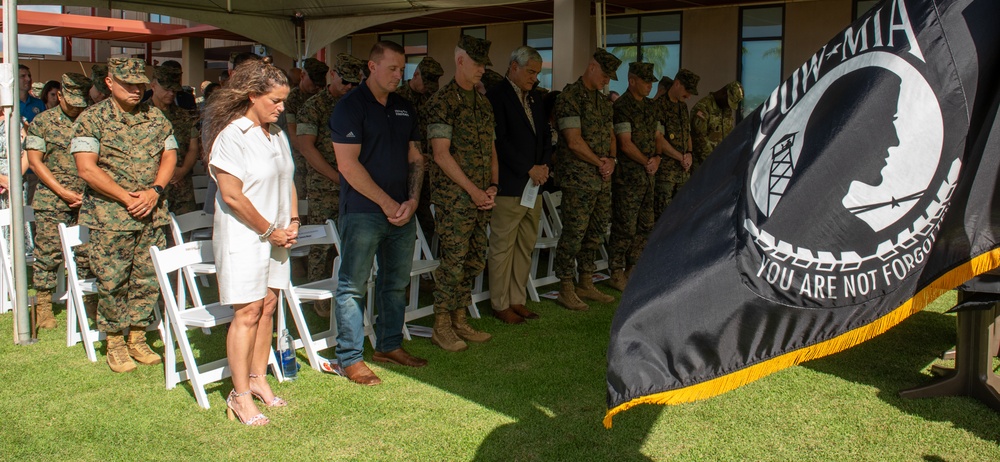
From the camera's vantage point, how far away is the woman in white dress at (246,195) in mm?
3740

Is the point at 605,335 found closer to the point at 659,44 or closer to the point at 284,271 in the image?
the point at 284,271

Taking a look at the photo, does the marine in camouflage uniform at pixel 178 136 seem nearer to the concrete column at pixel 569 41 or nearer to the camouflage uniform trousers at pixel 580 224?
the camouflage uniform trousers at pixel 580 224

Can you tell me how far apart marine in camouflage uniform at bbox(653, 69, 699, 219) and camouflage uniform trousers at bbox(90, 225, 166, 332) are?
15.1ft

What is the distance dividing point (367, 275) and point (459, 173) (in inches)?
38.2

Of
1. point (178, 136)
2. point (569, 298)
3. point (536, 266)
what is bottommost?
point (569, 298)

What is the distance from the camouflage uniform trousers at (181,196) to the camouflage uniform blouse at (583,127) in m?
3.12

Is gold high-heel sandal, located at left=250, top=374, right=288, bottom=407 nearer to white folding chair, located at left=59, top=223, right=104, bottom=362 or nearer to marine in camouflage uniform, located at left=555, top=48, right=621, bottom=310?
white folding chair, located at left=59, top=223, right=104, bottom=362

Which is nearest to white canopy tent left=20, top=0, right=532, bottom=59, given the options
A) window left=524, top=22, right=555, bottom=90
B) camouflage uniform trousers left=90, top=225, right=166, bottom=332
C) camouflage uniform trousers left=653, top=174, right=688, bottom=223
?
camouflage uniform trousers left=653, top=174, right=688, bottom=223

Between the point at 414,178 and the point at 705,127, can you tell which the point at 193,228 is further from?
the point at 705,127

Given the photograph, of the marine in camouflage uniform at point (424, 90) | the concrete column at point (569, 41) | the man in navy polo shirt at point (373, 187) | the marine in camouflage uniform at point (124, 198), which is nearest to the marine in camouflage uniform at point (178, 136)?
the marine in camouflage uniform at point (124, 198)

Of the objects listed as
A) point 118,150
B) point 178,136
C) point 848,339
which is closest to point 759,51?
point 178,136

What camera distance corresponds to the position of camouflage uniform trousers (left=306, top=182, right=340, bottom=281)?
6176mm

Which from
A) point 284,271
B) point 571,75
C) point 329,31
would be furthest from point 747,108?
point 284,271

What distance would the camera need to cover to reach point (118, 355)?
15.7 ft
